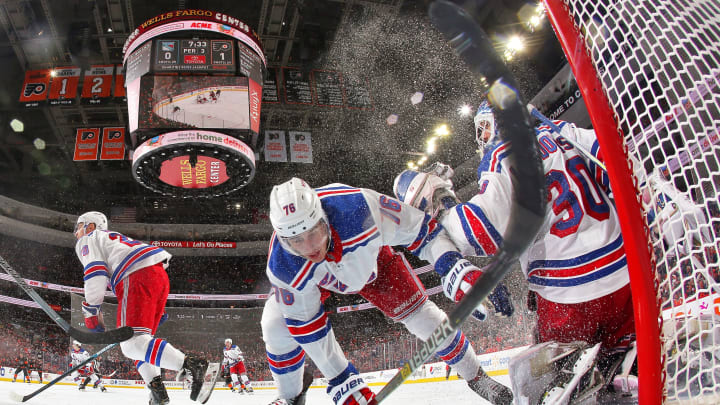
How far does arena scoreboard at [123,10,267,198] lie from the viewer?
6289 millimetres

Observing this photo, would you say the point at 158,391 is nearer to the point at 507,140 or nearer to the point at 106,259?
the point at 106,259

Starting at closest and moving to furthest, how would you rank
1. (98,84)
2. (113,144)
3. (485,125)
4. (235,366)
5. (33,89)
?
(485,125) → (235,366) → (33,89) → (98,84) → (113,144)

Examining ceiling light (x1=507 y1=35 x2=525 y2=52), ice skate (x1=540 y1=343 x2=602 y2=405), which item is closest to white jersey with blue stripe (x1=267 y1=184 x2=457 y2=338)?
ice skate (x1=540 y1=343 x2=602 y2=405)

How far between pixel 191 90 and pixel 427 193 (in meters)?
5.29

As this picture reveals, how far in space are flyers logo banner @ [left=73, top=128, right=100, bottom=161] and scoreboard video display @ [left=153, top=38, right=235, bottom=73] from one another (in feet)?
11.6

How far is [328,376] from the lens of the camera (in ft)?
7.10

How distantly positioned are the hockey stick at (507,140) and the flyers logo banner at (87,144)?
376 inches

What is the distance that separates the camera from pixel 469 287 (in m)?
1.66

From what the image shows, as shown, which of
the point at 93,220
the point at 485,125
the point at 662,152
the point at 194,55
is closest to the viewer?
the point at 662,152

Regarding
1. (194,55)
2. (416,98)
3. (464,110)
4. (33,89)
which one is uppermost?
(33,89)

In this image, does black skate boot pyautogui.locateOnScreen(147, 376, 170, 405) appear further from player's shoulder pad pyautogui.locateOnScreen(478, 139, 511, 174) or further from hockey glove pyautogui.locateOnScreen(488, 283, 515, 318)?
player's shoulder pad pyautogui.locateOnScreen(478, 139, 511, 174)

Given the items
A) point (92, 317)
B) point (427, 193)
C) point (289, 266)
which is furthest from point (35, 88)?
point (427, 193)

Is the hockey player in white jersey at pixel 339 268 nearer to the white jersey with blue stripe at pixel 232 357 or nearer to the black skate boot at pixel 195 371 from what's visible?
the black skate boot at pixel 195 371

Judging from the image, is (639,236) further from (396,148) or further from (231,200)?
(231,200)
